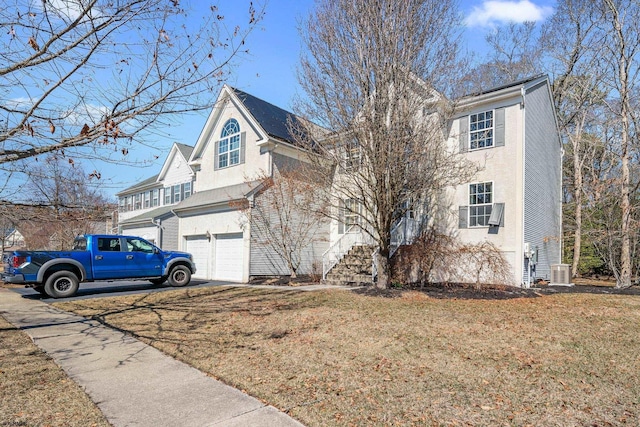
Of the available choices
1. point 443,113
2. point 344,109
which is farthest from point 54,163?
point 443,113

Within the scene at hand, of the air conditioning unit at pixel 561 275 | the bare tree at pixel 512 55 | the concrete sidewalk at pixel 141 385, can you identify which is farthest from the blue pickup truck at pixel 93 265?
the bare tree at pixel 512 55

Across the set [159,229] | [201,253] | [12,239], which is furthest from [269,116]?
[12,239]

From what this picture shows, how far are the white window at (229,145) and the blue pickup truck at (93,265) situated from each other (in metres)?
5.82

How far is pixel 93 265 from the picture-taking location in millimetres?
12875

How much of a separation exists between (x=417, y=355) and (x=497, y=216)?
9.23 meters

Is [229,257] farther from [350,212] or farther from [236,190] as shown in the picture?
[350,212]

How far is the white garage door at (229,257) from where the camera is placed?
54.9 ft

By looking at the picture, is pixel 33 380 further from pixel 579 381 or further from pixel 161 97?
pixel 579 381

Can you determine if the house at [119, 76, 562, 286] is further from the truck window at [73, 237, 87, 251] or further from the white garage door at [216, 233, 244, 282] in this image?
the truck window at [73, 237, 87, 251]

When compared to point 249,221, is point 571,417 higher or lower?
lower

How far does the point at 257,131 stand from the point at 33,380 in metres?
13.8

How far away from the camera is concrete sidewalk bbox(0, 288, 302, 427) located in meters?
3.77

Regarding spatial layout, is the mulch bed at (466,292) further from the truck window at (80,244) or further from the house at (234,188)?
the truck window at (80,244)

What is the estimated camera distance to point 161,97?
5.59m
